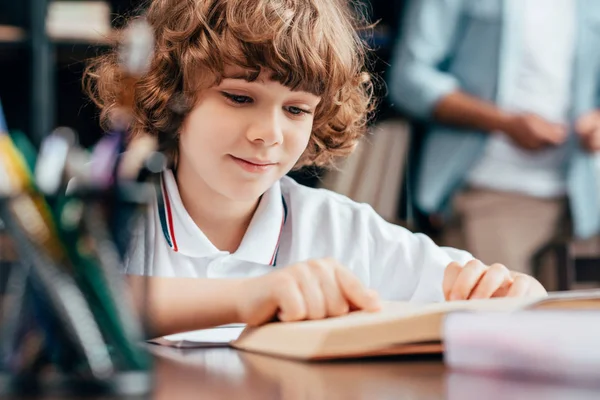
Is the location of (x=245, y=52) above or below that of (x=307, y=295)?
above

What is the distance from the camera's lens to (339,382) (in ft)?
1.40

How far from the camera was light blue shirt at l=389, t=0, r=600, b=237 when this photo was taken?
1.79 meters

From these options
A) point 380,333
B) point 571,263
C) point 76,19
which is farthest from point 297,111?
point 76,19

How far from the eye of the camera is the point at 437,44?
179 centimetres

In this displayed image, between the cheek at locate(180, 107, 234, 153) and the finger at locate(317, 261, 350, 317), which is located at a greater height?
the cheek at locate(180, 107, 234, 153)

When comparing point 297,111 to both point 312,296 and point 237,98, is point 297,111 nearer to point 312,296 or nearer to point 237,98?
point 237,98

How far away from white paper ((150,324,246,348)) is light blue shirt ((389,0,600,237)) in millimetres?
1133

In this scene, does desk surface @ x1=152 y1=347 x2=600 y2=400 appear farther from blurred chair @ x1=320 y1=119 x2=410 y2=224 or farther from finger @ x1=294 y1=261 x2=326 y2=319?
blurred chair @ x1=320 y1=119 x2=410 y2=224

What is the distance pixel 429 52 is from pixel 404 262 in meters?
0.84

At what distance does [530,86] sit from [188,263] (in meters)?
1.11

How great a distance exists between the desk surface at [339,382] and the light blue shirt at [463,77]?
1330 mm

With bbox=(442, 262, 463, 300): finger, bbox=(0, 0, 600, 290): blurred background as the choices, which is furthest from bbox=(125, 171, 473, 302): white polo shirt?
bbox=(0, 0, 600, 290): blurred background

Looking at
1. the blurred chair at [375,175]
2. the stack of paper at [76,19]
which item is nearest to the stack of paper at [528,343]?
the blurred chair at [375,175]

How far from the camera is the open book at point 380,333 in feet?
1.62
